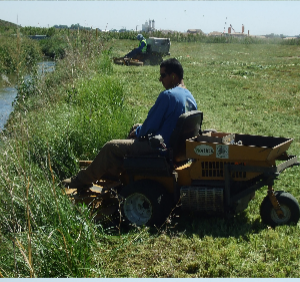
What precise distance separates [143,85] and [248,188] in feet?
34.6

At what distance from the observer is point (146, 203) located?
16.4ft

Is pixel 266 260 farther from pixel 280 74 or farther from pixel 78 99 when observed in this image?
pixel 280 74

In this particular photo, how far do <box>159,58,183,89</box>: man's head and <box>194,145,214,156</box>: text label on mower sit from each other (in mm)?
940

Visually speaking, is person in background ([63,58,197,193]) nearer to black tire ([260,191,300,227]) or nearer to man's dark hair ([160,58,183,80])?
man's dark hair ([160,58,183,80])

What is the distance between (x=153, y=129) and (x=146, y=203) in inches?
31.1

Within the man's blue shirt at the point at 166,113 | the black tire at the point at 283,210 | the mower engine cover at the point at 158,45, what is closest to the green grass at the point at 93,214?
the black tire at the point at 283,210

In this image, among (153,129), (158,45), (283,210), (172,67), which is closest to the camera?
(283,210)

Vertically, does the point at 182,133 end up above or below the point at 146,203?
above

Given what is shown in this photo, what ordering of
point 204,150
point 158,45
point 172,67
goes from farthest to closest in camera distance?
1. point 158,45
2. point 172,67
3. point 204,150

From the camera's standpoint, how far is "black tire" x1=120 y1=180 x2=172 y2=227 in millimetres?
4762

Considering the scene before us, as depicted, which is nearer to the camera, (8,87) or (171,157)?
(171,157)

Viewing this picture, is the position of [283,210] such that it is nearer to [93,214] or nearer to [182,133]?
[182,133]

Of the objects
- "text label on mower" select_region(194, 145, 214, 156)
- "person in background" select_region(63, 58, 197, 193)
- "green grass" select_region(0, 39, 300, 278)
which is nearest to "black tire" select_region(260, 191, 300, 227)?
"green grass" select_region(0, 39, 300, 278)

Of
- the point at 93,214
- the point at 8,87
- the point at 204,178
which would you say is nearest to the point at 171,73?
the point at 204,178
